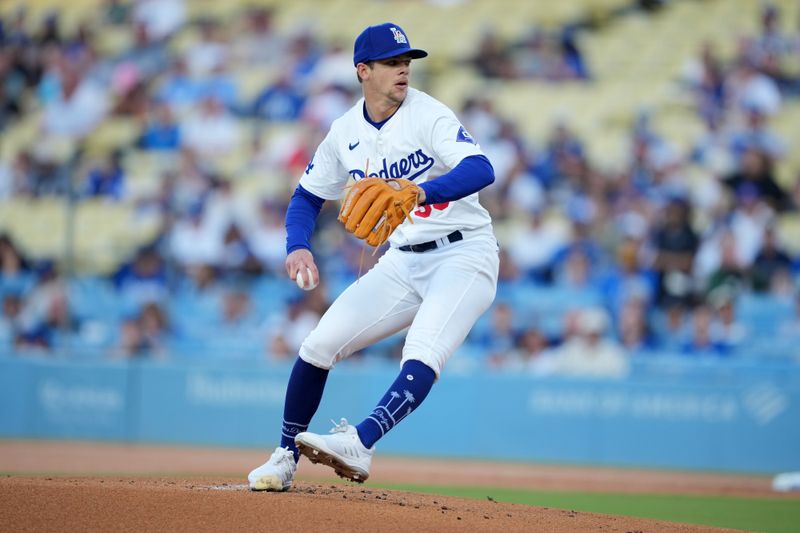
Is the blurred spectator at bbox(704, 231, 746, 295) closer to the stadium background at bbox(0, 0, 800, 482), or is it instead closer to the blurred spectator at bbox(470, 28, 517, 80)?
the stadium background at bbox(0, 0, 800, 482)

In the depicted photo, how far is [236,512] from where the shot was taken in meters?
4.61

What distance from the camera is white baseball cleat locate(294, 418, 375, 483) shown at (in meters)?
4.72

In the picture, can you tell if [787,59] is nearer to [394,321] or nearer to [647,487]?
[647,487]

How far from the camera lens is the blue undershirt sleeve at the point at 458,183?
4832 mm

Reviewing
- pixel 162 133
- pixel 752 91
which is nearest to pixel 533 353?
pixel 752 91

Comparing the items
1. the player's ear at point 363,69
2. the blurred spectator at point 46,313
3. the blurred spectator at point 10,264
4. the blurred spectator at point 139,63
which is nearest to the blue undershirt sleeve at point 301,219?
the player's ear at point 363,69

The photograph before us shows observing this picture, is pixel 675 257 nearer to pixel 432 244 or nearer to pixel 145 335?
pixel 145 335

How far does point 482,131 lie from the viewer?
13688 millimetres

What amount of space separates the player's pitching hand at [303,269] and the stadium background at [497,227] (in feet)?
20.0

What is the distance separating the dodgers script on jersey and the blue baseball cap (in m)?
0.27

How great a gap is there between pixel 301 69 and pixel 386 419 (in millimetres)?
10665

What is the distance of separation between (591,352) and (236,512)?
685 centimetres

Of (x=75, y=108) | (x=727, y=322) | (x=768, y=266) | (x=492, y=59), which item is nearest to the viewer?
(x=727, y=322)

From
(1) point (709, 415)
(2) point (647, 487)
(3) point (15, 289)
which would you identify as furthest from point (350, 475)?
(3) point (15, 289)
